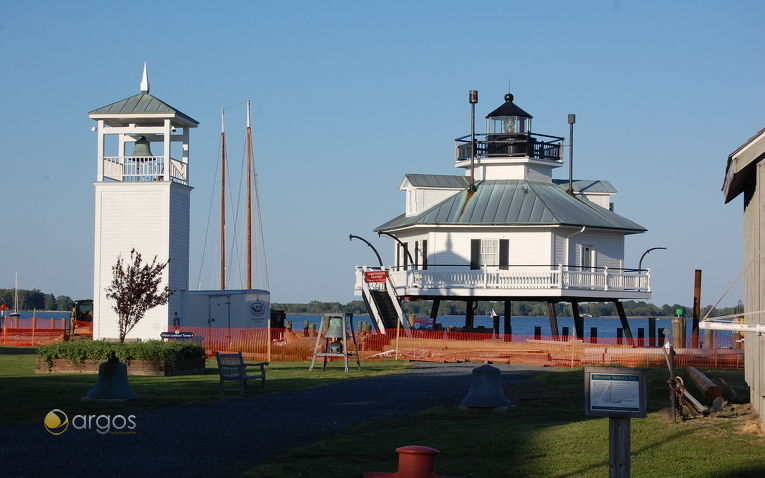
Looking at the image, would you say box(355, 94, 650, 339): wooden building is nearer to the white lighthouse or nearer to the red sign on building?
the red sign on building

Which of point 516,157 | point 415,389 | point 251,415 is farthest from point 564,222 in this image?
point 251,415

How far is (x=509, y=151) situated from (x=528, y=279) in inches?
321

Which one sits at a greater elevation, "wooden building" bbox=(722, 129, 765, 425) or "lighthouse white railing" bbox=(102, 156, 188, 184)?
"lighthouse white railing" bbox=(102, 156, 188, 184)

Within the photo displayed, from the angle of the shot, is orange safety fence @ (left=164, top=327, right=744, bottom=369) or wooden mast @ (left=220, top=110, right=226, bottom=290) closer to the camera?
orange safety fence @ (left=164, top=327, right=744, bottom=369)

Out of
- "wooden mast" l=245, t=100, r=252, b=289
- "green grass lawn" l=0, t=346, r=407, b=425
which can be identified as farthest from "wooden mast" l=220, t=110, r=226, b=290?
"green grass lawn" l=0, t=346, r=407, b=425

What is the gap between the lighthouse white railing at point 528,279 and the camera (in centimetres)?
4378

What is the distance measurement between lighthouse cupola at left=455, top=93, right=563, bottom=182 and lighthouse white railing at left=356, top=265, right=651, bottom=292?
627 centimetres

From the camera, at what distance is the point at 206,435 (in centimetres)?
1534

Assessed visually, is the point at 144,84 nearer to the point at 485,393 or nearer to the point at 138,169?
the point at 138,169

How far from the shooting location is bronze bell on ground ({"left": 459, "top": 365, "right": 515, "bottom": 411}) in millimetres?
19562

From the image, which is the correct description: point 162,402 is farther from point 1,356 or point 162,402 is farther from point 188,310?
point 188,310

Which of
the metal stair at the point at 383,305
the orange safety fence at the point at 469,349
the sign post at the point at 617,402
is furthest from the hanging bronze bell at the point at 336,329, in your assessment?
the sign post at the point at 617,402

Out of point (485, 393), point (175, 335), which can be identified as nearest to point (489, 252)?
point (175, 335)

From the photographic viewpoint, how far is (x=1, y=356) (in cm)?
3741
